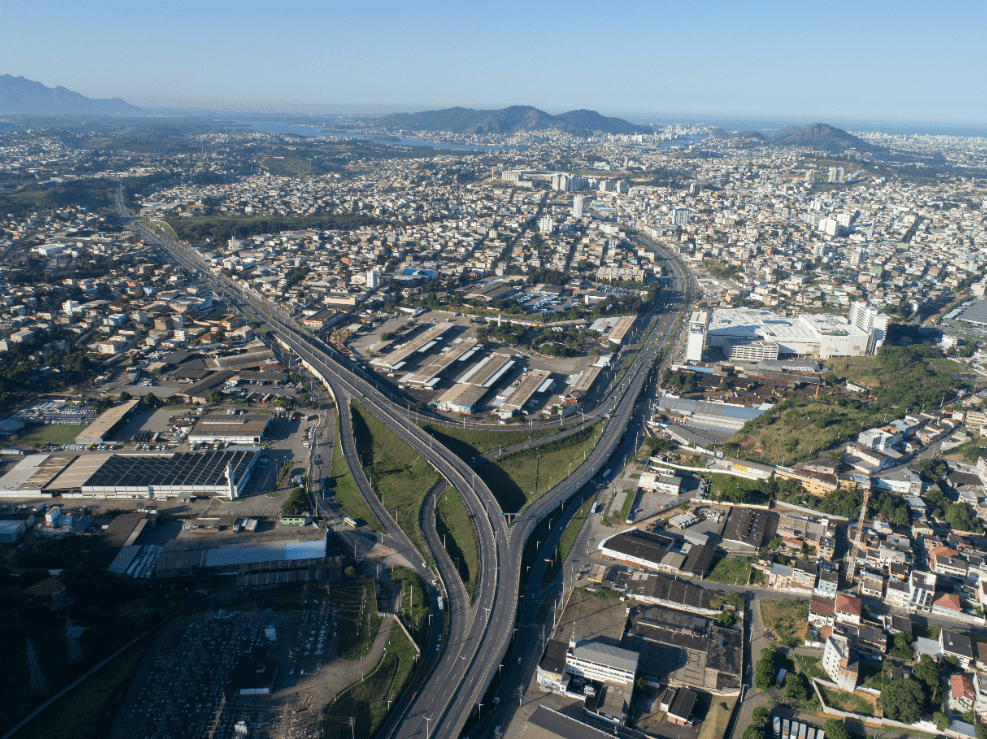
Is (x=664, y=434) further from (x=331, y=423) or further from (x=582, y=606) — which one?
(x=331, y=423)

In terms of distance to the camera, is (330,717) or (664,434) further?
(664,434)

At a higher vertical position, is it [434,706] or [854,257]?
[854,257]

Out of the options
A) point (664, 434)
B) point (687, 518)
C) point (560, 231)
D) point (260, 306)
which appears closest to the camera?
point (687, 518)

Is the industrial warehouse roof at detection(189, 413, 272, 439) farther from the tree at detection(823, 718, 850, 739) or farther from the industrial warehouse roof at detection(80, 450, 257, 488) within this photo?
the tree at detection(823, 718, 850, 739)

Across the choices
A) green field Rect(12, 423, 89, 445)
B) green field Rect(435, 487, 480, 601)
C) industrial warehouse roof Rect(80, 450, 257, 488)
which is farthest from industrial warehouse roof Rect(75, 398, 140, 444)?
green field Rect(435, 487, 480, 601)

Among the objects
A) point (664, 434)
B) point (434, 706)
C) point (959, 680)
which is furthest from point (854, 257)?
point (434, 706)

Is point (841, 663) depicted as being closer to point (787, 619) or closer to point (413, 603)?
point (787, 619)

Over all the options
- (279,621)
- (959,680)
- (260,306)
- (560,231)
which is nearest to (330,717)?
(279,621)

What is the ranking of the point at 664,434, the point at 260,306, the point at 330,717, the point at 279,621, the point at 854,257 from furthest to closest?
the point at 854,257
the point at 260,306
the point at 664,434
the point at 279,621
the point at 330,717

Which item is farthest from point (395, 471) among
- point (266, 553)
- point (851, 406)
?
point (851, 406)
